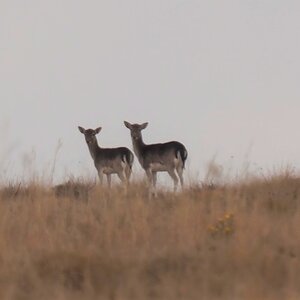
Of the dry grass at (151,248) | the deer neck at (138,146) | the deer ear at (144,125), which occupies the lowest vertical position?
the dry grass at (151,248)

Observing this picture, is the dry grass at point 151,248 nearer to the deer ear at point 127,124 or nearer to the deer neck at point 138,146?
the deer neck at point 138,146

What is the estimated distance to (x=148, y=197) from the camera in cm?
1445

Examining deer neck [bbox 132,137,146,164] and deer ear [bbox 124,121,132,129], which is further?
deer ear [bbox 124,121,132,129]

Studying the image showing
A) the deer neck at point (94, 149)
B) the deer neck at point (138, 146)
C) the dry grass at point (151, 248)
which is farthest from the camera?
the deer neck at point (94, 149)

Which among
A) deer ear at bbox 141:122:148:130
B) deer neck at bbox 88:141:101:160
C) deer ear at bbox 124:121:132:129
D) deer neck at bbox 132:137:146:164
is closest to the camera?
deer neck at bbox 132:137:146:164

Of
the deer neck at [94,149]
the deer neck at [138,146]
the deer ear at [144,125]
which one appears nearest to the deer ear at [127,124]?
the deer ear at [144,125]

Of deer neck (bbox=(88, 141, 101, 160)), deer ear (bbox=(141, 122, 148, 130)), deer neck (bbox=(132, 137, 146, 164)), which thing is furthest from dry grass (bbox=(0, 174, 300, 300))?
deer neck (bbox=(88, 141, 101, 160))

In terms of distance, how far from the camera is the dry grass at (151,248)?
8.03 m

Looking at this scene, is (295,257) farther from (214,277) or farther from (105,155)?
(105,155)

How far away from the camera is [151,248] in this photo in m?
9.49

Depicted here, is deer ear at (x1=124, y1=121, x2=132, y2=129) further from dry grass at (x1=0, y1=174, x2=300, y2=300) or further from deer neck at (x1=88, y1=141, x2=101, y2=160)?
dry grass at (x1=0, y1=174, x2=300, y2=300)

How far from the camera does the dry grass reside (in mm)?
8031

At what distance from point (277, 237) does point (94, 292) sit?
271 cm

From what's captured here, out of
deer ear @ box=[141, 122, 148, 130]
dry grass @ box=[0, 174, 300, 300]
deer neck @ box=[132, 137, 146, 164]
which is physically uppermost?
deer ear @ box=[141, 122, 148, 130]
